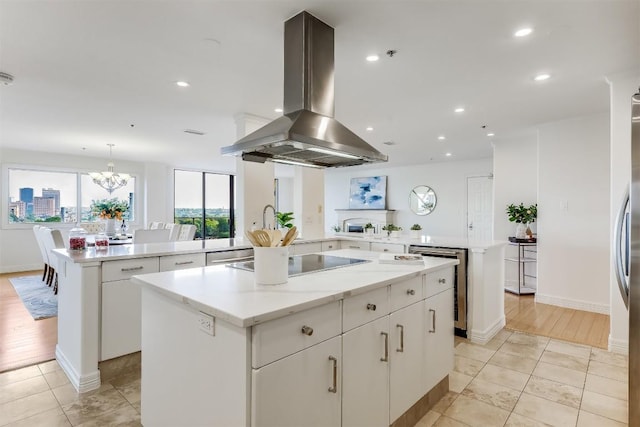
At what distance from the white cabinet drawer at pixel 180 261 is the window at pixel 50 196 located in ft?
19.7

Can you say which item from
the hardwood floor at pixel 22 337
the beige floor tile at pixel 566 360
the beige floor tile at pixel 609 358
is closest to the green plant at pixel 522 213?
the beige floor tile at pixel 609 358

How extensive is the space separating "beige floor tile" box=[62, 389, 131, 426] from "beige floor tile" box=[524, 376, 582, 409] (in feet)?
9.11

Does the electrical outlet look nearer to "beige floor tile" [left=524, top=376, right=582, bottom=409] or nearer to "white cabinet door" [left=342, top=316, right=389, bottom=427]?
"white cabinet door" [left=342, top=316, right=389, bottom=427]

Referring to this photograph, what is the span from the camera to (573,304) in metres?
4.25

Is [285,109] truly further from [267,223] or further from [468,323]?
[468,323]

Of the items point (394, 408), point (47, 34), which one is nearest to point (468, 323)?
point (394, 408)

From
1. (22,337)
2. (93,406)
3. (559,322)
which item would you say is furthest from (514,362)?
(22,337)

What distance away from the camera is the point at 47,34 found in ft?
7.38

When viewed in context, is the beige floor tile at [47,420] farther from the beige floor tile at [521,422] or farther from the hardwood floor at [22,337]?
the beige floor tile at [521,422]

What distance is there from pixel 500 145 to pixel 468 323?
3.53 meters

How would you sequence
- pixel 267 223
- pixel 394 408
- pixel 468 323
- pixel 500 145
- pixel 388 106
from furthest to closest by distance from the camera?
pixel 500 145 < pixel 267 223 < pixel 388 106 < pixel 468 323 < pixel 394 408

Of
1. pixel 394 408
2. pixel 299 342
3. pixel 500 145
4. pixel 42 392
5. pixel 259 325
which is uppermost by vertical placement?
pixel 500 145

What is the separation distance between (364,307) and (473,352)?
2.00 metres

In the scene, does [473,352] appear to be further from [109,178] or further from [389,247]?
[109,178]
